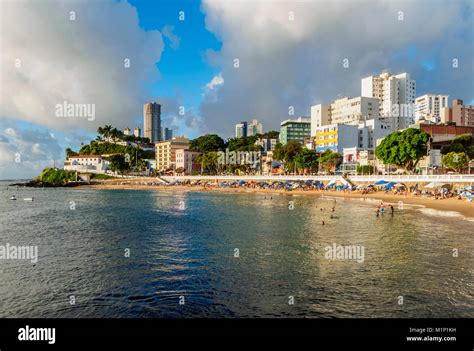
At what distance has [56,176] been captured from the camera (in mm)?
163625

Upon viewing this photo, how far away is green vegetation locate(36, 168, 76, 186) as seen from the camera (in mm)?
162000

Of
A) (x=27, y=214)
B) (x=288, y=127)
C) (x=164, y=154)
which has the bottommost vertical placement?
(x=27, y=214)

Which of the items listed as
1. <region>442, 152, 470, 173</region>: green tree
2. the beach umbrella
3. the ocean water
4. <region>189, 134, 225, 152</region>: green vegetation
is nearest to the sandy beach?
the beach umbrella

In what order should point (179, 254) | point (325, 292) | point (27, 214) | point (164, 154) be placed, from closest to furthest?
point (325, 292) < point (179, 254) < point (27, 214) < point (164, 154)

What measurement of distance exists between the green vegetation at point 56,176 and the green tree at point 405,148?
137 m

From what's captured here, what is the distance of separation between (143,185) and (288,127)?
7340 centimetres

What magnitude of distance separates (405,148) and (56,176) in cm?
14778

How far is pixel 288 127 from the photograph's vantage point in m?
171

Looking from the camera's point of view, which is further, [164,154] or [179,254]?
[164,154]

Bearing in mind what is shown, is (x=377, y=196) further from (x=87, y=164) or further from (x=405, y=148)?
(x=87, y=164)

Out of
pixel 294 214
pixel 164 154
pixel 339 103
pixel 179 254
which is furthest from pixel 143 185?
pixel 179 254

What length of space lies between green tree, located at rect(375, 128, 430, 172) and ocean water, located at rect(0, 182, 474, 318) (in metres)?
39.7

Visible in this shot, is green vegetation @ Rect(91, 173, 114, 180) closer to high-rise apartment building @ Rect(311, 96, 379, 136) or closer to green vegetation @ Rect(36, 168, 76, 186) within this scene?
green vegetation @ Rect(36, 168, 76, 186)
